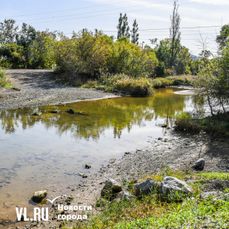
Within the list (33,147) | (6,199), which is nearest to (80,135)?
(33,147)

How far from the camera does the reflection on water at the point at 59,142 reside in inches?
198

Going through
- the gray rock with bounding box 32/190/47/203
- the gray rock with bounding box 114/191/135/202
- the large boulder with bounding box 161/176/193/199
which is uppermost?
the large boulder with bounding box 161/176/193/199

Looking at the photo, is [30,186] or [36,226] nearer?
[36,226]

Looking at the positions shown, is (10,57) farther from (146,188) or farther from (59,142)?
(146,188)

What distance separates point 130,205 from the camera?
3732 mm

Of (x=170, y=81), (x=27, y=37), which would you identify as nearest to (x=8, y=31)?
(x=27, y=37)

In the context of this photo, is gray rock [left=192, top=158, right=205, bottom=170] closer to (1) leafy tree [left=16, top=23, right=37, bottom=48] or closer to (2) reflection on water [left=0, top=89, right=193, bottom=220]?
(2) reflection on water [left=0, top=89, right=193, bottom=220]

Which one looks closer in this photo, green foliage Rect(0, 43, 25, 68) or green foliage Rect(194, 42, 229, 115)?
green foliage Rect(194, 42, 229, 115)

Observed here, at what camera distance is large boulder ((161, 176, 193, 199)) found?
3623 millimetres

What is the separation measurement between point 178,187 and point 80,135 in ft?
17.7

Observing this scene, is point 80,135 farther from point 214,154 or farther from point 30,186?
point 214,154

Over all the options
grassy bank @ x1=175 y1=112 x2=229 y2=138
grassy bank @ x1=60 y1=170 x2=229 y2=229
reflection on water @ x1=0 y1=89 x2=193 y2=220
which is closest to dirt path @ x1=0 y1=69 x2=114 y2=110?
reflection on water @ x1=0 y1=89 x2=193 y2=220

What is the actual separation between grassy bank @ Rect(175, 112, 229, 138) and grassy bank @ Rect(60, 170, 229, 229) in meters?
4.20

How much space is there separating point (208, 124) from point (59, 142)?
599 centimetres
